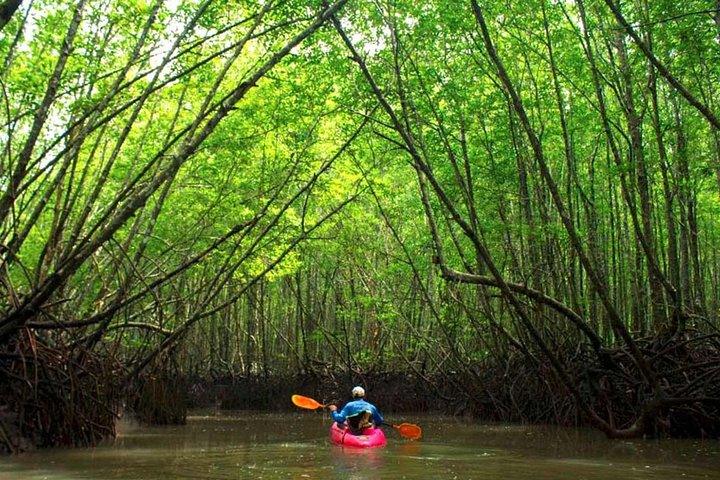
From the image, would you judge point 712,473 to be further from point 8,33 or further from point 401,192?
point 401,192

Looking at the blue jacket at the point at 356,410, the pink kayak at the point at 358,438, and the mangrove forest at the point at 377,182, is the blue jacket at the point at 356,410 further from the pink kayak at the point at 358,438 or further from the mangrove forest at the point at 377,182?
the mangrove forest at the point at 377,182

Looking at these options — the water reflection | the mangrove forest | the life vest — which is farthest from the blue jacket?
the mangrove forest

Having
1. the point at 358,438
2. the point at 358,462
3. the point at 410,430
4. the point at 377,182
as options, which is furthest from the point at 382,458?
the point at 377,182

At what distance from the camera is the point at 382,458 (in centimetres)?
736

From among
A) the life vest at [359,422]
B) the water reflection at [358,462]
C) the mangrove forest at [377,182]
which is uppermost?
the mangrove forest at [377,182]

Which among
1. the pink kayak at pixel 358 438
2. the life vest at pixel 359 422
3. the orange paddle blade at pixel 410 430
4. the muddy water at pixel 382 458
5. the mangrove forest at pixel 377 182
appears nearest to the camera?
the muddy water at pixel 382 458

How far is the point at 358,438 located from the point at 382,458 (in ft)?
3.61

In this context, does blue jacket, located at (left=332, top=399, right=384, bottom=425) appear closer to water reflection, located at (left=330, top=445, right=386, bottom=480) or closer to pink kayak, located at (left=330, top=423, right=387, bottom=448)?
pink kayak, located at (left=330, top=423, right=387, bottom=448)

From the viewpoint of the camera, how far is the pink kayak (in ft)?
27.6

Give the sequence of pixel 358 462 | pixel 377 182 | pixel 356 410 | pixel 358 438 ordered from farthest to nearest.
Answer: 1. pixel 377 182
2. pixel 356 410
3. pixel 358 438
4. pixel 358 462

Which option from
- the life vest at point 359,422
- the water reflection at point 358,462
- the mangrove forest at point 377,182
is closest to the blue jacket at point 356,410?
the life vest at point 359,422

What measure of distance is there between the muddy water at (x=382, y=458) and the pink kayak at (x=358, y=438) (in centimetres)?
18

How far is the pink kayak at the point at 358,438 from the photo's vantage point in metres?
8.40

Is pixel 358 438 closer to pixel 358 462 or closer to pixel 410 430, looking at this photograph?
pixel 410 430
